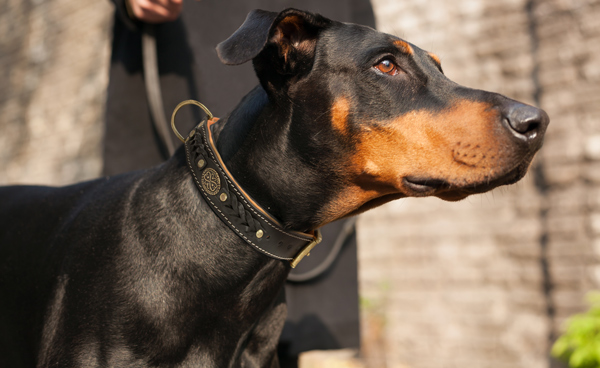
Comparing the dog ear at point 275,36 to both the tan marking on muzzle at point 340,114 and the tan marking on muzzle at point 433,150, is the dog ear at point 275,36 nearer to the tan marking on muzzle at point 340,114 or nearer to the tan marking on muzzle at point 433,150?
the tan marking on muzzle at point 340,114

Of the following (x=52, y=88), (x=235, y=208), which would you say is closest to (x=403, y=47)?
(x=235, y=208)

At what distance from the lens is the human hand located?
250cm

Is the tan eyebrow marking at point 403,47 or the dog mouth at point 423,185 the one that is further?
the tan eyebrow marking at point 403,47

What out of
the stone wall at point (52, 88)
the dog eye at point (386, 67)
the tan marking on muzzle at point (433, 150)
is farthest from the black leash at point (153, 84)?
the stone wall at point (52, 88)

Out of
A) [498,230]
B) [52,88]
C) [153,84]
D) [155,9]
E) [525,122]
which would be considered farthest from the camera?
[52,88]

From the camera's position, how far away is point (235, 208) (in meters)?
1.89

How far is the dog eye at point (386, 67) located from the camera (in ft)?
6.68

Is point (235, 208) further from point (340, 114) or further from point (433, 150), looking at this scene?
point (433, 150)

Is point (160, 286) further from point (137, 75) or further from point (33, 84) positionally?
point (33, 84)

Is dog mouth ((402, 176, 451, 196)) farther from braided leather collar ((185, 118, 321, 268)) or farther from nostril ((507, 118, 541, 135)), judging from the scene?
braided leather collar ((185, 118, 321, 268))

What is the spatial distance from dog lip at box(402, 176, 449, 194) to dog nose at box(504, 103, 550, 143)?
0.29 m

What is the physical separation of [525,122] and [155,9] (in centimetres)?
172

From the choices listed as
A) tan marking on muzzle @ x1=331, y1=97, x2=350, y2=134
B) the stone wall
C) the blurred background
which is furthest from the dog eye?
the stone wall

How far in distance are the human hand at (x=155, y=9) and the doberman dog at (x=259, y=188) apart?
715mm
